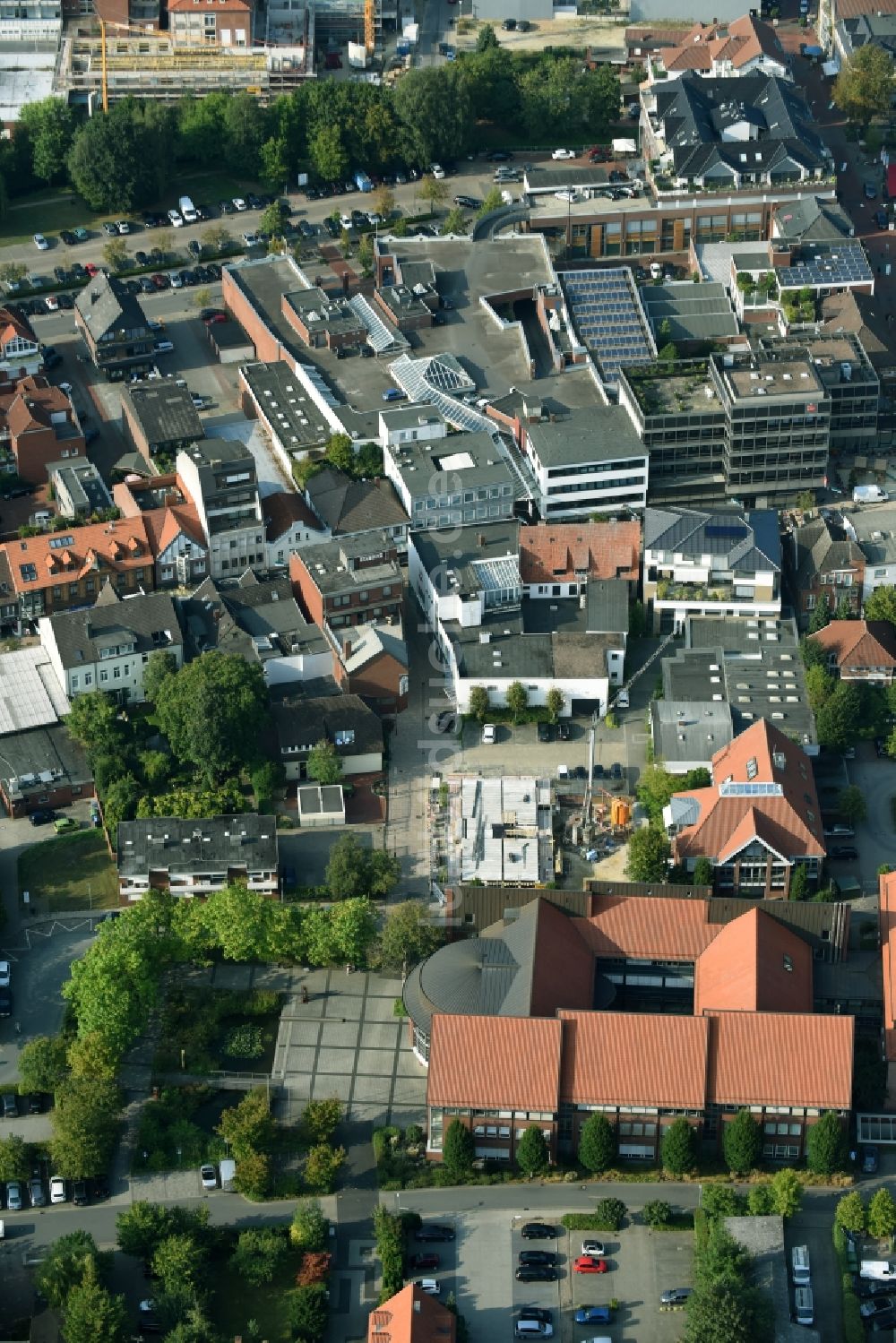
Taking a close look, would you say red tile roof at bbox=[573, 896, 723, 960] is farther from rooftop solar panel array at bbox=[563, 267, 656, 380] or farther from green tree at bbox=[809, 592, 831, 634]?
rooftop solar panel array at bbox=[563, 267, 656, 380]

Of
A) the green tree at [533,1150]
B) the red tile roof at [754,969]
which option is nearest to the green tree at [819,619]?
the red tile roof at [754,969]

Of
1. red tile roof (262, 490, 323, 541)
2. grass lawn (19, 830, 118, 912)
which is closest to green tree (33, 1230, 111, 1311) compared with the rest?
grass lawn (19, 830, 118, 912)

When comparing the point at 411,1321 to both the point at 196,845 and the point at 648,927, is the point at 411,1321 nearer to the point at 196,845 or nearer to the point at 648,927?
the point at 648,927

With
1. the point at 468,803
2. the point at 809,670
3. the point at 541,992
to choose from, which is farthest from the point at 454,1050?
the point at 809,670

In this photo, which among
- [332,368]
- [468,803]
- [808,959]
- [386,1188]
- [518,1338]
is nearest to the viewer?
[518,1338]

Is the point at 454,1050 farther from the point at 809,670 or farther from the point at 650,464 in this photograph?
the point at 650,464
